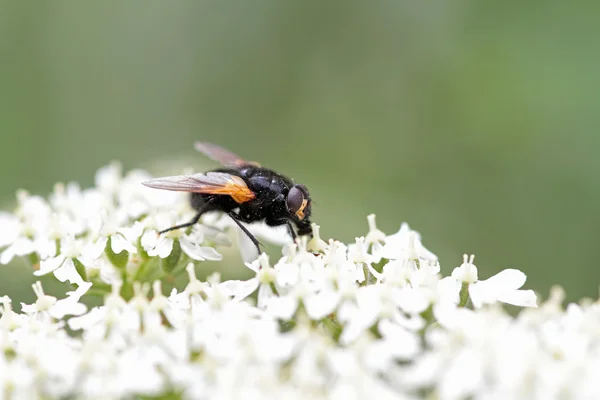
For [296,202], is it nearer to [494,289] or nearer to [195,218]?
[195,218]

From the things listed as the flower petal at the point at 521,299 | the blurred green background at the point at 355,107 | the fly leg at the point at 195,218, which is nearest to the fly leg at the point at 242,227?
the fly leg at the point at 195,218

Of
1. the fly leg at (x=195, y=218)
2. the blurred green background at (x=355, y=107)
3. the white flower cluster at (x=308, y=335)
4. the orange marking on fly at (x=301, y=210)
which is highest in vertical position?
the blurred green background at (x=355, y=107)

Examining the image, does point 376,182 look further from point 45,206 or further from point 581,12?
point 45,206

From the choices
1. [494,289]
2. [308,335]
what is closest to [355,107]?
[494,289]

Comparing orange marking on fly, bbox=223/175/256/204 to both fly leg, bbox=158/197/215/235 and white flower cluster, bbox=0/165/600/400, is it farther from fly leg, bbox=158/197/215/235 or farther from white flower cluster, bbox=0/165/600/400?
white flower cluster, bbox=0/165/600/400

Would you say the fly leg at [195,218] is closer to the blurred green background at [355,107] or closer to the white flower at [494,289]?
the blurred green background at [355,107]

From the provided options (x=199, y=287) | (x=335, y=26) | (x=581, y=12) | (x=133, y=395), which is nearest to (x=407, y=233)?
(x=199, y=287)

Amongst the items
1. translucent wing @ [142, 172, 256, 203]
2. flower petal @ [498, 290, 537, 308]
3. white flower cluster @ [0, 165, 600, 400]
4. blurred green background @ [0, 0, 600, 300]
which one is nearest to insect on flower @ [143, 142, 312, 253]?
translucent wing @ [142, 172, 256, 203]
